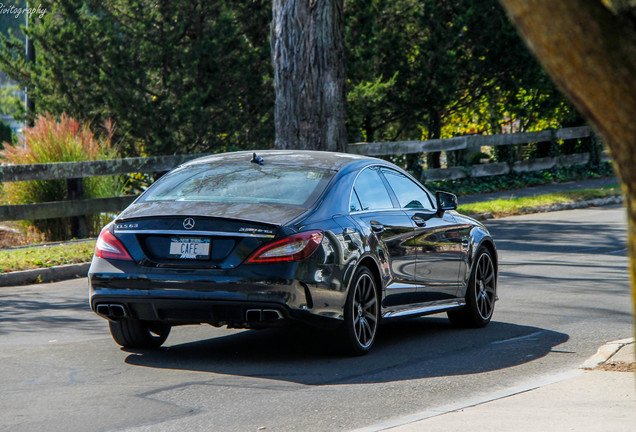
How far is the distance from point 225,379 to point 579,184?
20.6 meters

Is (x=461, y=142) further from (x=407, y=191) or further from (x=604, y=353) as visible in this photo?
(x=604, y=353)

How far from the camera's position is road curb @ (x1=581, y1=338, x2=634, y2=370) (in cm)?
719

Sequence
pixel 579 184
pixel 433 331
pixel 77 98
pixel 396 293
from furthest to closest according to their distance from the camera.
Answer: pixel 579 184 → pixel 77 98 → pixel 433 331 → pixel 396 293

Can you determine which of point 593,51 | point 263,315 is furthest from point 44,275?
point 593,51

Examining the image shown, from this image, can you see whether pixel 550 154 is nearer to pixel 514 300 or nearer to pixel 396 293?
pixel 514 300

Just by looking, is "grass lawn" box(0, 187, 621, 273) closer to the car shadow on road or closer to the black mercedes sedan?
the car shadow on road

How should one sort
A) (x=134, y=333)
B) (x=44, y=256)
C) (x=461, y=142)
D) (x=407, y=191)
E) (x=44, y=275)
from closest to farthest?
1. (x=134, y=333)
2. (x=407, y=191)
3. (x=44, y=275)
4. (x=44, y=256)
5. (x=461, y=142)

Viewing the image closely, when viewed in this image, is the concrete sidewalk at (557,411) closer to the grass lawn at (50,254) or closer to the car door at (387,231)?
the car door at (387,231)

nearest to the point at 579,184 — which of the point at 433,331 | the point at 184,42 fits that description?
the point at 184,42

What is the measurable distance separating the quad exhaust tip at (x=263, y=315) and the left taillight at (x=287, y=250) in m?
0.35

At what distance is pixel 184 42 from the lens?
21688mm

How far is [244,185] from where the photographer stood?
25.6 feet

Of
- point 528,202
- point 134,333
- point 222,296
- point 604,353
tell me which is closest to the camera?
point 222,296

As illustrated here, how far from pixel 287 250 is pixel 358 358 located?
3.83 feet
